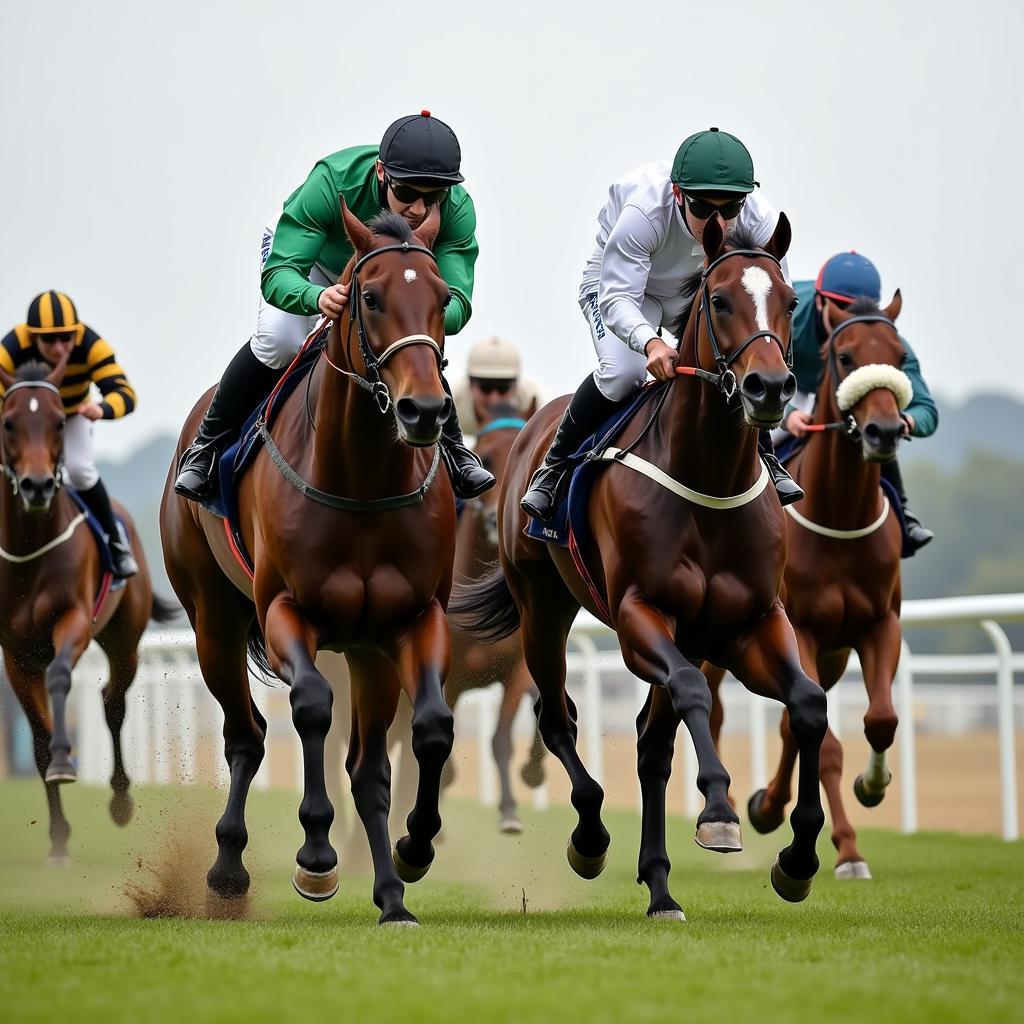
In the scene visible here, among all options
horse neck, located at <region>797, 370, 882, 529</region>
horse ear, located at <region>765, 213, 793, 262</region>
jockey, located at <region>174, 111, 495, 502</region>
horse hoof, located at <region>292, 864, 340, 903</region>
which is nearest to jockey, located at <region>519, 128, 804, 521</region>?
horse ear, located at <region>765, 213, 793, 262</region>

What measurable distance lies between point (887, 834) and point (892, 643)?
3.14m

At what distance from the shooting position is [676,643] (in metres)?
5.85

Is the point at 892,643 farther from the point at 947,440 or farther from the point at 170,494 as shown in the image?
the point at 947,440

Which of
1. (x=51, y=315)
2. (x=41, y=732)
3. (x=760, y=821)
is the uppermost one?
(x=51, y=315)

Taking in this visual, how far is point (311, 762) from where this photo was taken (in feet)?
17.7

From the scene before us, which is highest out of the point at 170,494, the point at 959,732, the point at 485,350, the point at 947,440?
the point at 947,440

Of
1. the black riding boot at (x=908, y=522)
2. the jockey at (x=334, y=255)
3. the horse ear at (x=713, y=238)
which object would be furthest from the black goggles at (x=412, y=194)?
the black riding boot at (x=908, y=522)

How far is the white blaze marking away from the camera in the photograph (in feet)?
17.8

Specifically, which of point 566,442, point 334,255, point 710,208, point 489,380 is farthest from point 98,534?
point 710,208

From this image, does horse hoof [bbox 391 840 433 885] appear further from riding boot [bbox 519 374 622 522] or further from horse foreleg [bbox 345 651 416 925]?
riding boot [bbox 519 374 622 522]

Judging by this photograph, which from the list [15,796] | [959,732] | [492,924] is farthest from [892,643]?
[959,732]

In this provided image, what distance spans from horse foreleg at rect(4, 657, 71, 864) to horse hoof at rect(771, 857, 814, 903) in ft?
14.4

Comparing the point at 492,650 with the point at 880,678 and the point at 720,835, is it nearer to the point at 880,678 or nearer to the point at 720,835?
the point at 880,678

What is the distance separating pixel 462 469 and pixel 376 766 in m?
1.12
